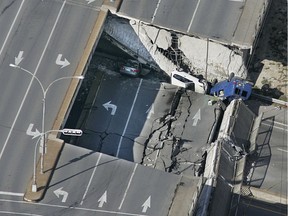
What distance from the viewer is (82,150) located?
6562 cm

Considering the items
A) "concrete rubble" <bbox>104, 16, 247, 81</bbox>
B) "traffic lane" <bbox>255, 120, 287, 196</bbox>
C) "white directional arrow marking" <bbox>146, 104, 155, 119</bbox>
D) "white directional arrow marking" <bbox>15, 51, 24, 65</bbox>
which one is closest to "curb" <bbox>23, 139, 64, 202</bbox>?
"white directional arrow marking" <bbox>15, 51, 24, 65</bbox>

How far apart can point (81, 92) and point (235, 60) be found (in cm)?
1439

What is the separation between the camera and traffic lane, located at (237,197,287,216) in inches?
2660

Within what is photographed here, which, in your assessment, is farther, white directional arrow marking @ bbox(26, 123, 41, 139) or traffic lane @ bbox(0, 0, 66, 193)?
white directional arrow marking @ bbox(26, 123, 41, 139)

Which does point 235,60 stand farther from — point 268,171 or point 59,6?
point 59,6

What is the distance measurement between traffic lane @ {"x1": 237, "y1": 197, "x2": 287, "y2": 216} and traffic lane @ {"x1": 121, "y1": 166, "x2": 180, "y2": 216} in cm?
660

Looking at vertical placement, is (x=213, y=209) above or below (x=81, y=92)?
below

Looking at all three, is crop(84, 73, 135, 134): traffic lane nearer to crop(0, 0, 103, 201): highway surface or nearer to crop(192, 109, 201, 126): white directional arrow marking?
crop(0, 0, 103, 201): highway surface

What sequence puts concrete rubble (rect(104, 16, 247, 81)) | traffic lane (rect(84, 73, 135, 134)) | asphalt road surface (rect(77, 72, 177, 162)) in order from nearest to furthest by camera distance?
1. asphalt road surface (rect(77, 72, 177, 162))
2. traffic lane (rect(84, 73, 135, 134))
3. concrete rubble (rect(104, 16, 247, 81))

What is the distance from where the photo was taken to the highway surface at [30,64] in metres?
64.5

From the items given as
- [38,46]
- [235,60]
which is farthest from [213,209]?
[38,46]

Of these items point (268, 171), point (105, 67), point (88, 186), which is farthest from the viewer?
point (105, 67)

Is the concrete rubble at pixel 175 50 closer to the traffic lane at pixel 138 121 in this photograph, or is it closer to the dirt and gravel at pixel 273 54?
the traffic lane at pixel 138 121

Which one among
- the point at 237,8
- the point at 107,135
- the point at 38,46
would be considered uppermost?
the point at 237,8
